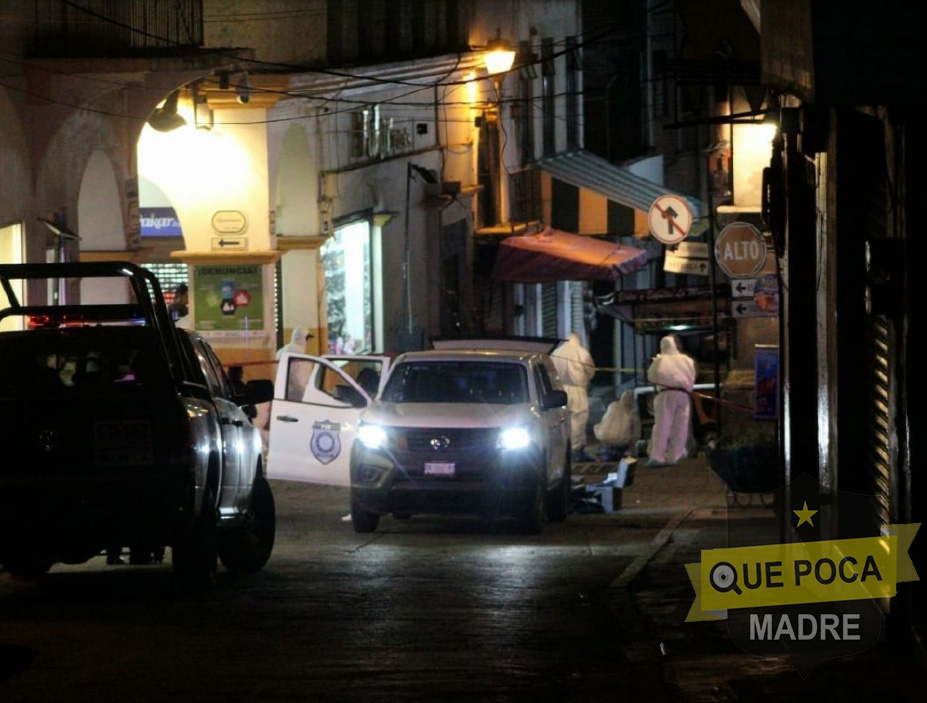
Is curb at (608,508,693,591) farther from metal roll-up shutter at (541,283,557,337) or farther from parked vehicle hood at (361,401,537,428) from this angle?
metal roll-up shutter at (541,283,557,337)

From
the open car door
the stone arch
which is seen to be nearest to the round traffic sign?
the open car door

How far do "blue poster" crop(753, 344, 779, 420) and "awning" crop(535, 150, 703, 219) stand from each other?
847 inches

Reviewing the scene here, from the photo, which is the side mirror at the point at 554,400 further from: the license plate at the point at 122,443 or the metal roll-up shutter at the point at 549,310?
the metal roll-up shutter at the point at 549,310

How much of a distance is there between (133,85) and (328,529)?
731cm

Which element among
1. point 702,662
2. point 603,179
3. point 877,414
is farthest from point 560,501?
point 603,179

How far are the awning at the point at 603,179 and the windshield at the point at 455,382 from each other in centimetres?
2142

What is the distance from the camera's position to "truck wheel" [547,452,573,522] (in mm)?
18203

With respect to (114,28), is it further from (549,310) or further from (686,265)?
(549,310)

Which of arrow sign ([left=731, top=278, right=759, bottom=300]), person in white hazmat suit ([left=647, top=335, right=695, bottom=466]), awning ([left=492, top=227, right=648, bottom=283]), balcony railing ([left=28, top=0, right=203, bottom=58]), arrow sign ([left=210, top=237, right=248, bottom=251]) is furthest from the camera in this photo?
awning ([left=492, top=227, right=648, bottom=283])

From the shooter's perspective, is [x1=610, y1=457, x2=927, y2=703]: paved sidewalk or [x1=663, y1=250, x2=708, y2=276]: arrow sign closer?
[x1=610, y1=457, x2=927, y2=703]: paved sidewalk

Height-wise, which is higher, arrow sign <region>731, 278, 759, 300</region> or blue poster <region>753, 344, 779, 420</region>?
arrow sign <region>731, 278, 759, 300</region>

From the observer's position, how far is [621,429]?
25094 millimetres

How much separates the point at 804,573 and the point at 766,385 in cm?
690

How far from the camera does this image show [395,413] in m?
17.0
